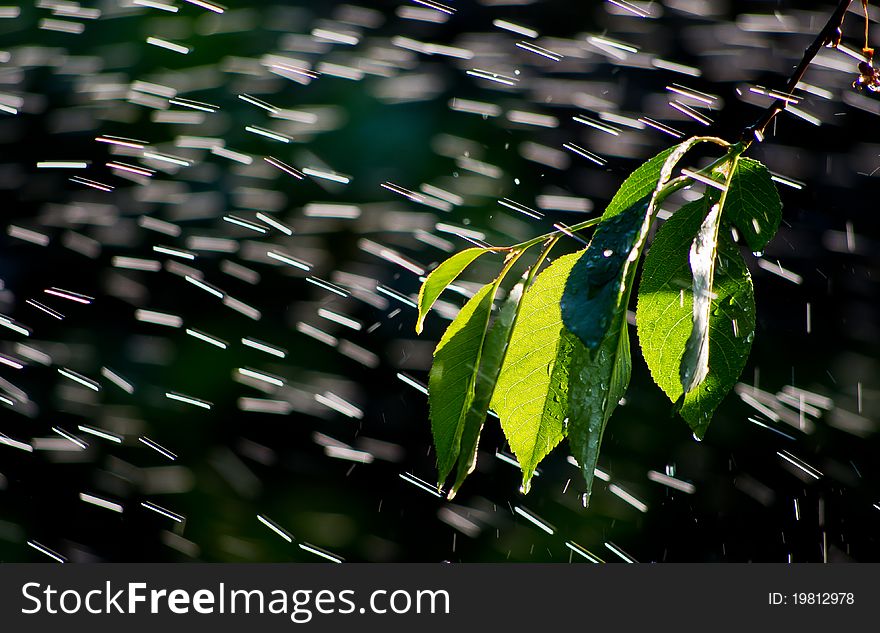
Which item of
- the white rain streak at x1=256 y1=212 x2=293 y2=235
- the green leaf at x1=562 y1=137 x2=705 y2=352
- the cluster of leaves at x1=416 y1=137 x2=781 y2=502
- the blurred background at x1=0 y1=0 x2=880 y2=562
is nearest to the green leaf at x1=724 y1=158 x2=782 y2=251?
the cluster of leaves at x1=416 y1=137 x2=781 y2=502

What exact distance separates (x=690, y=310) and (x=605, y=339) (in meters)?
0.08

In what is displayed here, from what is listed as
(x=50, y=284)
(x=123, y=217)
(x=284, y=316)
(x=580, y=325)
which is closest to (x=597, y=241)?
(x=580, y=325)

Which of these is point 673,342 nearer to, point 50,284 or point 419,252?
point 419,252

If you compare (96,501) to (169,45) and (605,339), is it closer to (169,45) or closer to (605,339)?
(169,45)

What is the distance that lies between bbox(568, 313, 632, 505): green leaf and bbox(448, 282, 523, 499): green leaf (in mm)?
30

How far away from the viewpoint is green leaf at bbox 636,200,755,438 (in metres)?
0.29

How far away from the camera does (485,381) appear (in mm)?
257

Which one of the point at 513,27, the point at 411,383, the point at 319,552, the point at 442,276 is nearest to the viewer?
the point at 442,276

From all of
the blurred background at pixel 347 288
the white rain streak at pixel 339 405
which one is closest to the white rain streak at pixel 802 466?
the blurred background at pixel 347 288

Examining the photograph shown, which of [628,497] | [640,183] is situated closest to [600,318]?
[640,183]

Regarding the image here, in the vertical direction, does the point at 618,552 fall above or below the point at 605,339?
below

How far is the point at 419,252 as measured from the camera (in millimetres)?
1197

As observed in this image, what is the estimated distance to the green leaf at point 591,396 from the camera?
24 centimetres

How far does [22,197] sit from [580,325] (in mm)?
1321
